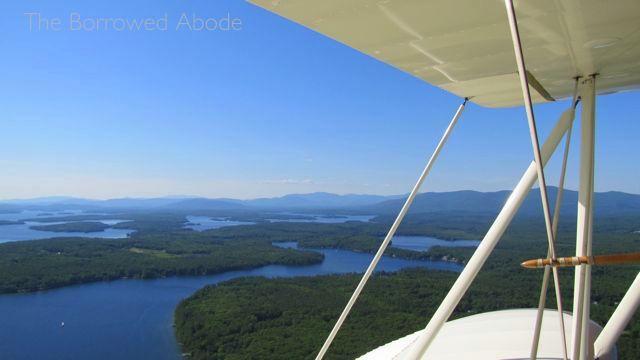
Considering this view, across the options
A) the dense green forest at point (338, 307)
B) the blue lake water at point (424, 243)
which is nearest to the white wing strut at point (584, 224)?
the dense green forest at point (338, 307)

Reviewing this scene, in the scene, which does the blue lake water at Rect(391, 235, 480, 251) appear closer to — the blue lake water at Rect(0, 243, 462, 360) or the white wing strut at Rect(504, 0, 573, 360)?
the blue lake water at Rect(0, 243, 462, 360)

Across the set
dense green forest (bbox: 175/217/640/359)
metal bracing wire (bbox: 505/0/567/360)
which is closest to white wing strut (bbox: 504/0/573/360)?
metal bracing wire (bbox: 505/0/567/360)

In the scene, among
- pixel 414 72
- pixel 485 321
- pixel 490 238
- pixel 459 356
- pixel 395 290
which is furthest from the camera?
pixel 395 290

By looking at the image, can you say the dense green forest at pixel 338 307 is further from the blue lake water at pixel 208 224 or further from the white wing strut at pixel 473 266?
the blue lake water at pixel 208 224

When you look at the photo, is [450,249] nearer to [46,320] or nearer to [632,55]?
[46,320]

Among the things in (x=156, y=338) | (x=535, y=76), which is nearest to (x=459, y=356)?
(x=535, y=76)

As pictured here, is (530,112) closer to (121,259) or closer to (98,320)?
(98,320)

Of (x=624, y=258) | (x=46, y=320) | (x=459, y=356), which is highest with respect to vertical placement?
(x=624, y=258)
